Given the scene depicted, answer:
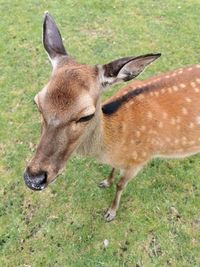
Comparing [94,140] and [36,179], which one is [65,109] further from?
[94,140]

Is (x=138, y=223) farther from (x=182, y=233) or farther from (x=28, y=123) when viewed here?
(x=28, y=123)

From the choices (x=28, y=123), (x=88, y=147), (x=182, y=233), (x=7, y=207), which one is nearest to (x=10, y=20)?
(x=28, y=123)

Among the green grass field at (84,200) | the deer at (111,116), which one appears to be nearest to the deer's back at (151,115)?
the deer at (111,116)

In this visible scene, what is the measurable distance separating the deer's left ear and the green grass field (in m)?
2.03

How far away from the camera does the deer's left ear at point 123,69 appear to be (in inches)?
130

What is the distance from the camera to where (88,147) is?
3.98m

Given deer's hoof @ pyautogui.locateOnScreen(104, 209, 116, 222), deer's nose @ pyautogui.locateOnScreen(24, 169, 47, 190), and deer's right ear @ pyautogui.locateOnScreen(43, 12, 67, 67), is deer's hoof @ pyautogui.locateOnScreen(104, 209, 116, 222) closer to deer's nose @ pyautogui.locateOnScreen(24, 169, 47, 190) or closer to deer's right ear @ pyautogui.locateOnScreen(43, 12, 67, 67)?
deer's nose @ pyautogui.locateOnScreen(24, 169, 47, 190)

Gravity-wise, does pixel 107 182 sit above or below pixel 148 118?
below

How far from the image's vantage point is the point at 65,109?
10.4ft

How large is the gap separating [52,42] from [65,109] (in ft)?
3.17

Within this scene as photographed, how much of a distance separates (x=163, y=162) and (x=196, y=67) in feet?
4.83

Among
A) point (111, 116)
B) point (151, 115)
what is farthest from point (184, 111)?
point (111, 116)

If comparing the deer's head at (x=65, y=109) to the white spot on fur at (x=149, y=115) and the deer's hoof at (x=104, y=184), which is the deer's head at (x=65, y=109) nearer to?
the white spot on fur at (x=149, y=115)

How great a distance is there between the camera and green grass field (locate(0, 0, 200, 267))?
4.67 metres
